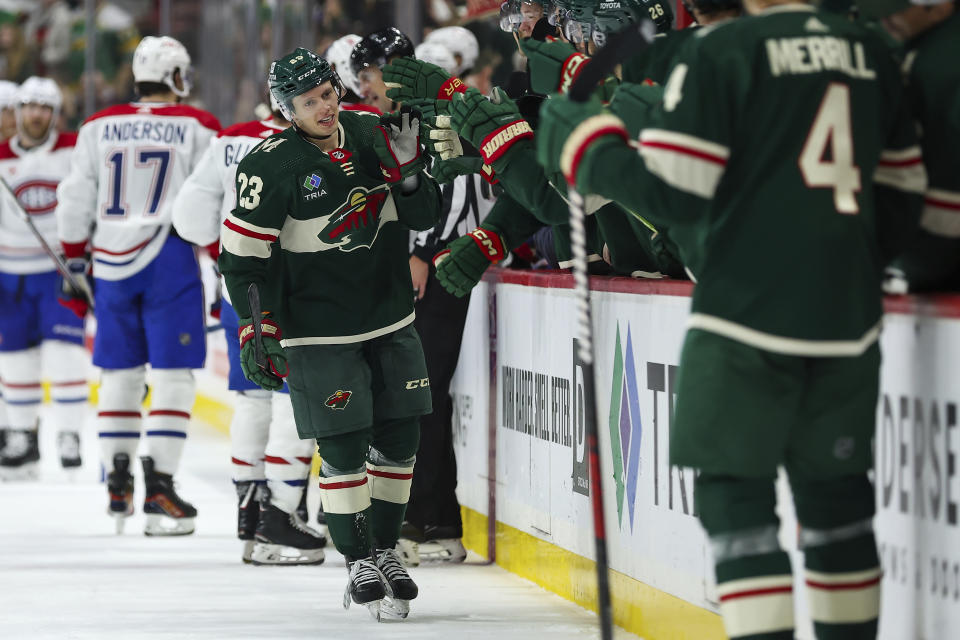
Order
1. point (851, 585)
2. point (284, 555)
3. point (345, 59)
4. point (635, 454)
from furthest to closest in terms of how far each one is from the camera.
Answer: point (345, 59), point (284, 555), point (635, 454), point (851, 585)

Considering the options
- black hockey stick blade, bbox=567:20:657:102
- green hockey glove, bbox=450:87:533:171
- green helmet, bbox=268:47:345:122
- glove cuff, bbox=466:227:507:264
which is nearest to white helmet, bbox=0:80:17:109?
green helmet, bbox=268:47:345:122

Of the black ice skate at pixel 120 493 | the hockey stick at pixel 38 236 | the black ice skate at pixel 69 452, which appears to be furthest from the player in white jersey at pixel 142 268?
the black ice skate at pixel 69 452

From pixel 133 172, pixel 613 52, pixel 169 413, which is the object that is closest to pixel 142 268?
pixel 133 172

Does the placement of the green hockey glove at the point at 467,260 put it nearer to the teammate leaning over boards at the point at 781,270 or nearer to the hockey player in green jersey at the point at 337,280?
the hockey player in green jersey at the point at 337,280

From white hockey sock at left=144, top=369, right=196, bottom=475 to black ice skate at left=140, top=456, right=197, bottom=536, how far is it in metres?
0.04

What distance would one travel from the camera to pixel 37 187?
311 inches

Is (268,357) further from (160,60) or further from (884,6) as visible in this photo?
(160,60)

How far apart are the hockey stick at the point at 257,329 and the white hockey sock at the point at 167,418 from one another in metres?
2.02

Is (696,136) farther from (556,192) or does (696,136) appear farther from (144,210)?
(144,210)

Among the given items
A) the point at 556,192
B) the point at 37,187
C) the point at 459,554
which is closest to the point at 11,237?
the point at 37,187

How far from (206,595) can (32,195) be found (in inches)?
144

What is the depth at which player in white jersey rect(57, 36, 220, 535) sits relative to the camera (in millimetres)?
6199

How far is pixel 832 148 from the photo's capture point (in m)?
2.53

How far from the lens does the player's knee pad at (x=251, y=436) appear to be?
555 cm
